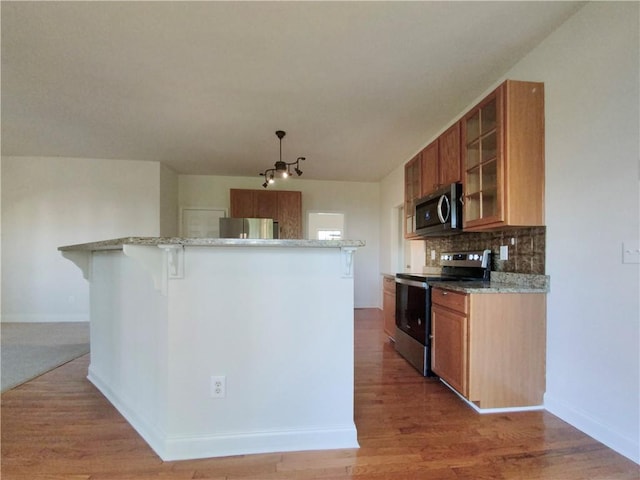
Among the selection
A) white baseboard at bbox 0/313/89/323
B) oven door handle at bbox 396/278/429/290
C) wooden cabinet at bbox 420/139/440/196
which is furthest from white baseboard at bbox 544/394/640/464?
white baseboard at bbox 0/313/89/323

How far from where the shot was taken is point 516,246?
2.41 m

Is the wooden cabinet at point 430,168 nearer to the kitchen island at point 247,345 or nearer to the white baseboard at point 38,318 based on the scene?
the kitchen island at point 247,345

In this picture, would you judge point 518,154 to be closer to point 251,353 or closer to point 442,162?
point 442,162

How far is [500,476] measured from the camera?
4.84 feet

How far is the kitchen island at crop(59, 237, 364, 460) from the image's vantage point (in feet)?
5.21

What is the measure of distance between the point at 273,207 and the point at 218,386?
13.3 ft

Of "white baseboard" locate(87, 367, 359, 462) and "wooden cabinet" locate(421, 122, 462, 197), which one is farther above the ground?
"wooden cabinet" locate(421, 122, 462, 197)

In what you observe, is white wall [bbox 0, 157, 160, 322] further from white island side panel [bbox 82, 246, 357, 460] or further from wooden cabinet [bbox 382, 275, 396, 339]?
white island side panel [bbox 82, 246, 357, 460]

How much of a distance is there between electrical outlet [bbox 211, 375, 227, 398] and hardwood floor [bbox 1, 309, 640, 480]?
311mm

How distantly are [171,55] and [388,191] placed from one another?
413 cm

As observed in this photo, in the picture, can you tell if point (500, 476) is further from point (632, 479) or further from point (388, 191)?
point (388, 191)

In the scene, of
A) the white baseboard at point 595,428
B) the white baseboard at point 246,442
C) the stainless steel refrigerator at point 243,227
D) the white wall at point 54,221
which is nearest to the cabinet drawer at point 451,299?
the white baseboard at point 595,428

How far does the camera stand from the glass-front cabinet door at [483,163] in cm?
215

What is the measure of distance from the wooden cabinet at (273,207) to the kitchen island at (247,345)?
3.62 metres
